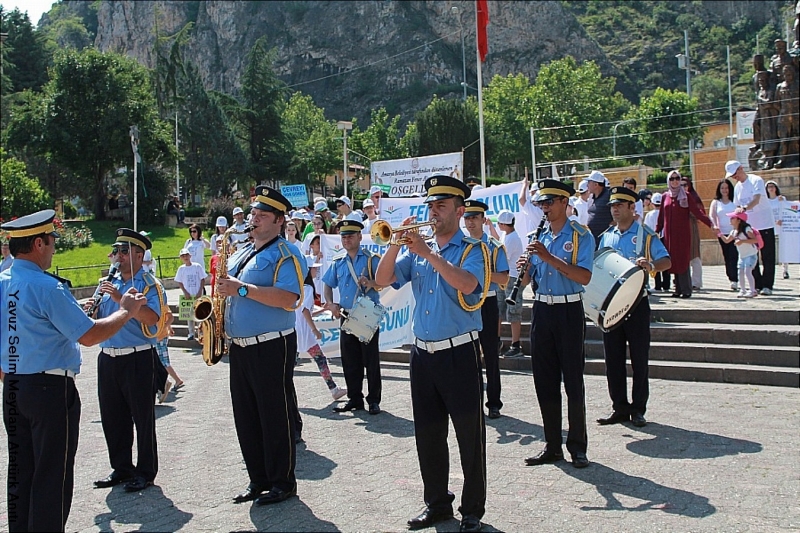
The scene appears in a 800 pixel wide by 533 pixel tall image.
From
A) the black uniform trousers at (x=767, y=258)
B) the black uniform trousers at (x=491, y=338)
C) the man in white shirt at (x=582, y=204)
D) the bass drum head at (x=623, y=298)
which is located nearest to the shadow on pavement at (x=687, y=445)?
the bass drum head at (x=623, y=298)

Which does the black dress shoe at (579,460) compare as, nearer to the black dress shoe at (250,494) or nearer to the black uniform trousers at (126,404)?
the black dress shoe at (250,494)

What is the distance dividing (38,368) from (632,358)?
594cm

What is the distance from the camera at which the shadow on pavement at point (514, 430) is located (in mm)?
8047

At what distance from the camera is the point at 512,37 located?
458 feet

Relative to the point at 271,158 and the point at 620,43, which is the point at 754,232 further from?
the point at 620,43

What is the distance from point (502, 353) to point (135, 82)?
45.0 meters

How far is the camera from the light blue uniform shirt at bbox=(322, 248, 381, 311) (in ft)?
31.6

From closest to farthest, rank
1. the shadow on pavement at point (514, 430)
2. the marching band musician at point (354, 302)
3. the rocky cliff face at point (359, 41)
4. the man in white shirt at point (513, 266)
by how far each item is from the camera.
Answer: the shadow on pavement at point (514, 430) → the marching band musician at point (354, 302) → the man in white shirt at point (513, 266) → the rocky cliff face at point (359, 41)

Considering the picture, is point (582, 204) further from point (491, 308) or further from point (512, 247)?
point (491, 308)

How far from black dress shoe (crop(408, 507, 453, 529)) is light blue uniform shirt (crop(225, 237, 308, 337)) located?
1776mm

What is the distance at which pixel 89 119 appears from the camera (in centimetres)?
4750

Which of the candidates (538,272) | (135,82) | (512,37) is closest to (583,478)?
(538,272)

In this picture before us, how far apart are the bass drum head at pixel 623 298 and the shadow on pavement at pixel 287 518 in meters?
3.52

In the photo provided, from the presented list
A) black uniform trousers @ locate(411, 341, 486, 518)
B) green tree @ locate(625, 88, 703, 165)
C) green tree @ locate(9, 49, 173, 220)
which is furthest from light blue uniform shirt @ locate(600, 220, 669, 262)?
green tree @ locate(9, 49, 173, 220)
